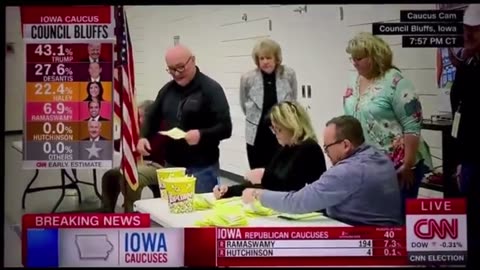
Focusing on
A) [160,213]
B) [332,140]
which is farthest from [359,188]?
[160,213]

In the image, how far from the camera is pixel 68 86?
3.46m

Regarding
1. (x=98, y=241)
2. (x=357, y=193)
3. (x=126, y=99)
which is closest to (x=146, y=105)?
(x=126, y=99)

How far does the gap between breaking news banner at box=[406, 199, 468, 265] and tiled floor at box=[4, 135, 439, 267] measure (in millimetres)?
78

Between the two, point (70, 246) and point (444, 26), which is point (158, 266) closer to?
point (70, 246)

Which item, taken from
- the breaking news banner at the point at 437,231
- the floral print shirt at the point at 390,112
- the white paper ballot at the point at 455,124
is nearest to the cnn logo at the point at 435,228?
the breaking news banner at the point at 437,231

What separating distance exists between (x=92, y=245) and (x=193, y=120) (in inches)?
30.5

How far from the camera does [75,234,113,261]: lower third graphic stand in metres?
3.44

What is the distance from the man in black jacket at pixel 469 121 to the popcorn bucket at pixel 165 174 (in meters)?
1.34

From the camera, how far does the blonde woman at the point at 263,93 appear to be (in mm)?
3486

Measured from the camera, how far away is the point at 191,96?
11.6ft

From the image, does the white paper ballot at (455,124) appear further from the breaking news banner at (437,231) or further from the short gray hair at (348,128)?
the short gray hair at (348,128)

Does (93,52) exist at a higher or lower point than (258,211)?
higher

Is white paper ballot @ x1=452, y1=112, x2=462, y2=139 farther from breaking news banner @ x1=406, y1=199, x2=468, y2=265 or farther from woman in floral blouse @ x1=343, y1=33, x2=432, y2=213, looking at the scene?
breaking news banner @ x1=406, y1=199, x2=468, y2=265

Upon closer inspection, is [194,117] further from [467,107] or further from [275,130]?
[467,107]
